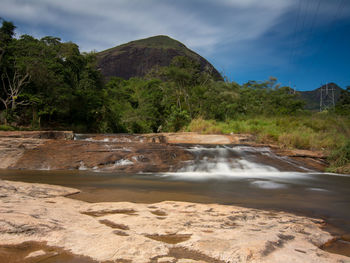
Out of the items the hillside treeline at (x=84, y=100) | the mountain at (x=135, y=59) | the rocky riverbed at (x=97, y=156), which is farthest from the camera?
the mountain at (x=135, y=59)

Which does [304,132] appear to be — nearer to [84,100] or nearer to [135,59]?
[84,100]

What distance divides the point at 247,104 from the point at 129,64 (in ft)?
323

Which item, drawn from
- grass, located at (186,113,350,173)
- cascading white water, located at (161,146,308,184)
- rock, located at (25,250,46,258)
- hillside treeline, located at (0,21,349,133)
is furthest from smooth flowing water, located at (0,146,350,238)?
hillside treeline, located at (0,21,349,133)

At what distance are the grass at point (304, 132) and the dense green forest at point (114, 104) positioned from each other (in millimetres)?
57

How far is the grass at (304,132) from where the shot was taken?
25.6ft

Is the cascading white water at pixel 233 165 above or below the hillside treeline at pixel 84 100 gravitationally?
below

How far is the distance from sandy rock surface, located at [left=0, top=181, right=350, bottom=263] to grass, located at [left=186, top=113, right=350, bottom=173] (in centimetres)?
656

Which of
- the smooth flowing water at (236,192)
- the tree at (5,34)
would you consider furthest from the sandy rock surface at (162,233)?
the tree at (5,34)

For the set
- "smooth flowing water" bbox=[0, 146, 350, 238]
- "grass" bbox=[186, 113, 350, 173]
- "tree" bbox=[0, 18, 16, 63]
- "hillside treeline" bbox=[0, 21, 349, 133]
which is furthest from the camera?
"tree" bbox=[0, 18, 16, 63]

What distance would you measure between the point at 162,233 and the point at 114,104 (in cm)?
2447

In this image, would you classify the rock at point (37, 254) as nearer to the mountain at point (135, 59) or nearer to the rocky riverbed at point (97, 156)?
the rocky riverbed at point (97, 156)

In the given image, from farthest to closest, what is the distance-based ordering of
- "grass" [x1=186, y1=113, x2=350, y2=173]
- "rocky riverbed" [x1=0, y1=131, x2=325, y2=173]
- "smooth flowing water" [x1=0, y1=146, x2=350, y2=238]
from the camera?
"grass" [x1=186, y1=113, x2=350, y2=173]
"rocky riverbed" [x1=0, y1=131, x2=325, y2=173]
"smooth flowing water" [x1=0, y1=146, x2=350, y2=238]

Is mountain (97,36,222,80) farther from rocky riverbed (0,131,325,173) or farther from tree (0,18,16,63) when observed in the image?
rocky riverbed (0,131,325,173)

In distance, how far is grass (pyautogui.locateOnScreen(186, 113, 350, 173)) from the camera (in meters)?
7.81
